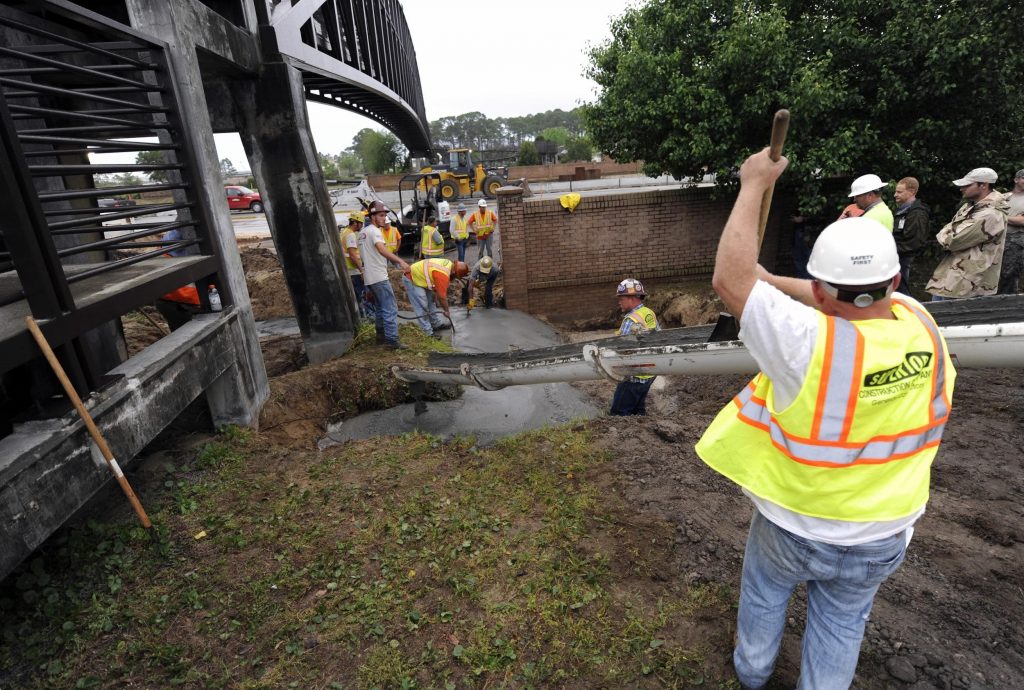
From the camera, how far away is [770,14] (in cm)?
807

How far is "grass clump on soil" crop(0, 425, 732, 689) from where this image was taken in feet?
8.24

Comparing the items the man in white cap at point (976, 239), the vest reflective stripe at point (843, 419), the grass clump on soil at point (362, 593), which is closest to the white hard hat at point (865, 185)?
the man in white cap at point (976, 239)

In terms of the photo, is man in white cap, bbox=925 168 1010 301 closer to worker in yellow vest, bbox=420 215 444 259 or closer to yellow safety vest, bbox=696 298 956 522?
yellow safety vest, bbox=696 298 956 522

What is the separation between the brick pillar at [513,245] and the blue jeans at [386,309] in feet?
12.1

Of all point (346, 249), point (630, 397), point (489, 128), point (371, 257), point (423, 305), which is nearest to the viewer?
point (630, 397)

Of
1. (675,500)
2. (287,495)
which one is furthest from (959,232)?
(287,495)

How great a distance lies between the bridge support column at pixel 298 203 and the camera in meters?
6.78

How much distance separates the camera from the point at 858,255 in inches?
61.1

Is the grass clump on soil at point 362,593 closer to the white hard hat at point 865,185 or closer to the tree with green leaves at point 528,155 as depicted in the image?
the white hard hat at point 865,185

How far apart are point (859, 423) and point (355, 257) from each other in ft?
26.2

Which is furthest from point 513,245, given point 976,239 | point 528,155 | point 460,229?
point 528,155

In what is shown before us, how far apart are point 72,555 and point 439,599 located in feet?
6.74

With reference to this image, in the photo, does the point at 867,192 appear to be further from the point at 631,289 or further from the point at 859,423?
the point at 859,423

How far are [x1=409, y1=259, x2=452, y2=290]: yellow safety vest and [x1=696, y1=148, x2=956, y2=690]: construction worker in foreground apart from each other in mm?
6196
